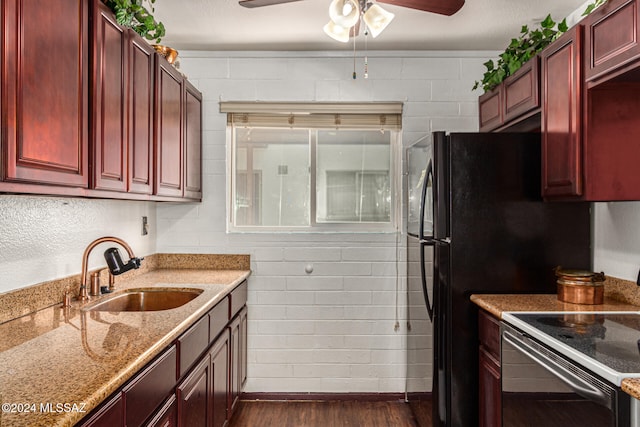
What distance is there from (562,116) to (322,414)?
2.31 m

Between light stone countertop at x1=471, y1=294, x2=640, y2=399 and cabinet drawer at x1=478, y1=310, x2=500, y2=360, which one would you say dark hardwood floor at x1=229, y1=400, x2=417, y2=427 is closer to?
cabinet drawer at x1=478, y1=310, x2=500, y2=360

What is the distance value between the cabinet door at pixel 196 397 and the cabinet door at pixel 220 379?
0.25 feet

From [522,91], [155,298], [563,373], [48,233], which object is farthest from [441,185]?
[48,233]

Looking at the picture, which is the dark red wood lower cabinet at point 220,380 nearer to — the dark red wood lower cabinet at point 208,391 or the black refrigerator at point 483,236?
the dark red wood lower cabinet at point 208,391

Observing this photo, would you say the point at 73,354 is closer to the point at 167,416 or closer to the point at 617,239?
the point at 167,416

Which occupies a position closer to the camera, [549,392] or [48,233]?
[549,392]

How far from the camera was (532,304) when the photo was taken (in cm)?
201

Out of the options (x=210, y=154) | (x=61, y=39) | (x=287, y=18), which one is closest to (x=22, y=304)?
(x=61, y=39)

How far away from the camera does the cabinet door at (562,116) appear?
72.1 inches

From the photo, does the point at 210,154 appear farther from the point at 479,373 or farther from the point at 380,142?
the point at 479,373

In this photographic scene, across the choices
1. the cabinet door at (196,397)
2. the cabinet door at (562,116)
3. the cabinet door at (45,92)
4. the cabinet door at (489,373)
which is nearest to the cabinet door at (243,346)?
the cabinet door at (196,397)

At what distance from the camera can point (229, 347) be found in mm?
2518

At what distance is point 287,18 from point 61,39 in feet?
4.87

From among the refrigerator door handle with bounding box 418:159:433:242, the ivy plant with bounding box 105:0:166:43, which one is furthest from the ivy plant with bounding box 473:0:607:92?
the ivy plant with bounding box 105:0:166:43
